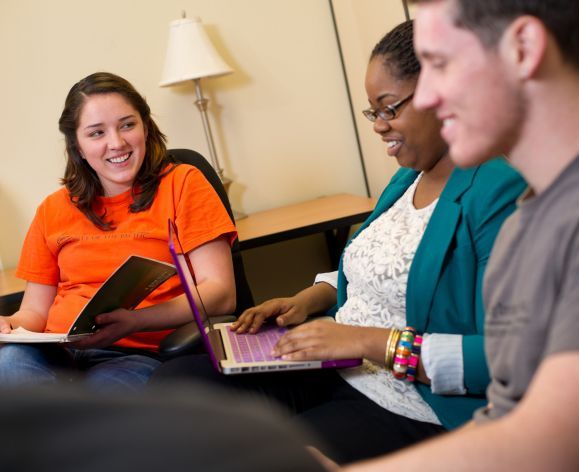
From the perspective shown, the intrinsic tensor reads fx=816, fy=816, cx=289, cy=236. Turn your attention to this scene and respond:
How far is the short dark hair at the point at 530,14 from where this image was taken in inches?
29.0

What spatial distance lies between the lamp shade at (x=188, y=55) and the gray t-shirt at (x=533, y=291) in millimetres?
2298

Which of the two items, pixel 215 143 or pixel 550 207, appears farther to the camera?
pixel 215 143

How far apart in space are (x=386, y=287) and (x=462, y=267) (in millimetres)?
160

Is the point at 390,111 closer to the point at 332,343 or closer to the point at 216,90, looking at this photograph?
the point at 332,343

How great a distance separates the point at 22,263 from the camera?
212 centimetres

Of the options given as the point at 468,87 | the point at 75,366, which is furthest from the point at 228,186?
the point at 468,87

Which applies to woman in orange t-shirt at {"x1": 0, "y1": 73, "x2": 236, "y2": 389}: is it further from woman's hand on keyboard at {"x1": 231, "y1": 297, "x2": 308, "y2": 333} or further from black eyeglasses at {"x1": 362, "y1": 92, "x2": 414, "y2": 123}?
black eyeglasses at {"x1": 362, "y1": 92, "x2": 414, "y2": 123}

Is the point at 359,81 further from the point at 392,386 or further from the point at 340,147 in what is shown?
the point at 392,386

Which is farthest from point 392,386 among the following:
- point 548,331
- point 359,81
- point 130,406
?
point 359,81

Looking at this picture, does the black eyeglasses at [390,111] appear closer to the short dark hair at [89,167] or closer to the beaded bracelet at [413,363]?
the beaded bracelet at [413,363]

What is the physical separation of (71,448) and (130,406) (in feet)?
0.10

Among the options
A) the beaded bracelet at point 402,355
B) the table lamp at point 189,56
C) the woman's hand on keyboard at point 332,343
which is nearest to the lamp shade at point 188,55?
the table lamp at point 189,56

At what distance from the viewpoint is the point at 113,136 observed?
2029mm

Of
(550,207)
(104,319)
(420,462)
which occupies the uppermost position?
(550,207)
